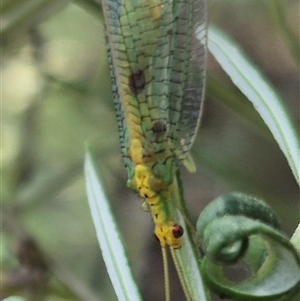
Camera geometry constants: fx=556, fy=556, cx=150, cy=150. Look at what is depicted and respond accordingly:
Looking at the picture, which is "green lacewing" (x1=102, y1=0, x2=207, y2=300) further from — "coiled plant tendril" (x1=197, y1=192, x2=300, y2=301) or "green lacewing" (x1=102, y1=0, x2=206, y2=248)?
"coiled plant tendril" (x1=197, y1=192, x2=300, y2=301)

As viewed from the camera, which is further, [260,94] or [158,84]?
[158,84]

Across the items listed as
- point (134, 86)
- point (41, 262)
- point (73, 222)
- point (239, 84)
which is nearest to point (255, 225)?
point (239, 84)

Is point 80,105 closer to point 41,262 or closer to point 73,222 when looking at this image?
point 73,222

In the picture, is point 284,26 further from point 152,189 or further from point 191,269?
point 191,269

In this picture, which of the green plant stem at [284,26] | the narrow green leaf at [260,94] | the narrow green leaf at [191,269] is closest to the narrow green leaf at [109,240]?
the narrow green leaf at [191,269]

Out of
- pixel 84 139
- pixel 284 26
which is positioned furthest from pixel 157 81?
pixel 84 139

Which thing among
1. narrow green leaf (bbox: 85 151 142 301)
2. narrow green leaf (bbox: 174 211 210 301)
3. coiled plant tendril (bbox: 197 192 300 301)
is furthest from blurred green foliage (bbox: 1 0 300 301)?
coiled plant tendril (bbox: 197 192 300 301)
